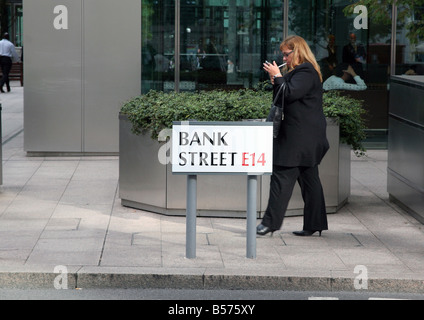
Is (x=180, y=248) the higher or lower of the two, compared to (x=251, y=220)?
lower

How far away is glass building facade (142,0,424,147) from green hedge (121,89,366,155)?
4.87m

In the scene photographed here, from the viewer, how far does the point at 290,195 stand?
7.84m

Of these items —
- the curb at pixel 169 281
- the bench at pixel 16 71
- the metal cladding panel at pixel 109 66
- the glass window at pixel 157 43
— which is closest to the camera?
the curb at pixel 169 281

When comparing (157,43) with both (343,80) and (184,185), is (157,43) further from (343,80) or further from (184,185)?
(184,185)

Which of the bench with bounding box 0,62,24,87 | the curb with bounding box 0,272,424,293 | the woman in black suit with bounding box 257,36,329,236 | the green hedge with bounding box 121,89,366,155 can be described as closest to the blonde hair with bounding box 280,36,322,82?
the woman in black suit with bounding box 257,36,329,236

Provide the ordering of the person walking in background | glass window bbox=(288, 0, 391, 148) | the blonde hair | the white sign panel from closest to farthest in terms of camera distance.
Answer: the white sign panel, the blonde hair, glass window bbox=(288, 0, 391, 148), the person walking in background

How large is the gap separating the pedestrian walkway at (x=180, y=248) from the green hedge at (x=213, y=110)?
3.02 ft

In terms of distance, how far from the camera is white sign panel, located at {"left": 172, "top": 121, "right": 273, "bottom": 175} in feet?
22.9

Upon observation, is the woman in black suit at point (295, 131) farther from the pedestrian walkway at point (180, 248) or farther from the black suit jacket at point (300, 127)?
the pedestrian walkway at point (180, 248)

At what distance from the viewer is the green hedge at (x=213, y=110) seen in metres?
8.79

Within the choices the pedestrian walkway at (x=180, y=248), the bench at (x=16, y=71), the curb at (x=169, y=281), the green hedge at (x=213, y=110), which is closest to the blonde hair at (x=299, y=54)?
the green hedge at (x=213, y=110)

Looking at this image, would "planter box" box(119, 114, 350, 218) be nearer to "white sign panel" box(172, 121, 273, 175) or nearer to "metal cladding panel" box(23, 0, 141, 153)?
"white sign panel" box(172, 121, 273, 175)

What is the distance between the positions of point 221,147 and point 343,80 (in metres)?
8.45

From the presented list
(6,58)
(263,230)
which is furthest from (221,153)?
(6,58)
